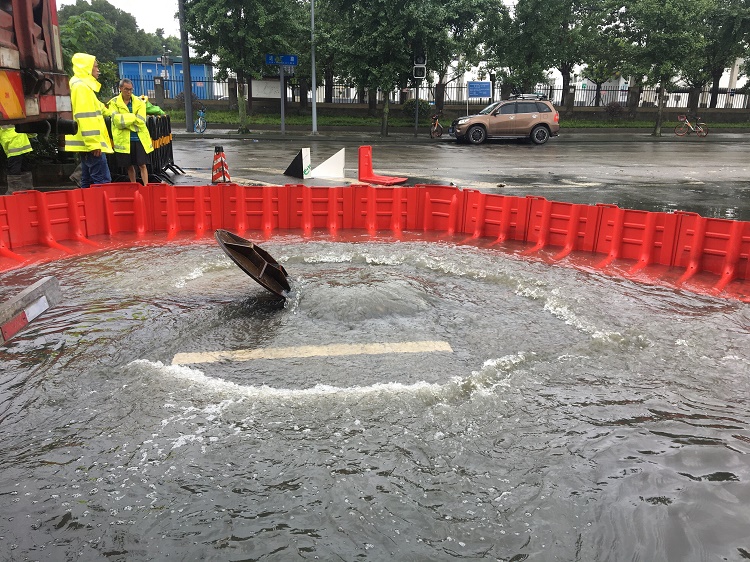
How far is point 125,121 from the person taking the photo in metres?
10.2

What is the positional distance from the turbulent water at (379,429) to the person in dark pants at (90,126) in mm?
3702

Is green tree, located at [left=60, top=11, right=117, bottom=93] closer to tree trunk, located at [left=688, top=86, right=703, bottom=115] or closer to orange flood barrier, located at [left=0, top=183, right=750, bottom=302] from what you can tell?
orange flood barrier, located at [left=0, top=183, right=750, bottom=302]

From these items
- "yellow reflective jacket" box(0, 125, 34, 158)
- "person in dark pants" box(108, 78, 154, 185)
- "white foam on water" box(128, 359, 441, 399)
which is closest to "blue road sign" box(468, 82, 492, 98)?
"person in dark pants" box(108, 78, 154, 185)

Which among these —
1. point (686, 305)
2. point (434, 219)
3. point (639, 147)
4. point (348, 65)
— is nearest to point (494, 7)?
point (348, 65)

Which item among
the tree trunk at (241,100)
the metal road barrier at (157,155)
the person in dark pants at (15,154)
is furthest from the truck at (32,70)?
the tree trunk at (241,100)

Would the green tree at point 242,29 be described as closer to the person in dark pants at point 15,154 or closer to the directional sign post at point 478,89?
the directional sign post at point 478,89

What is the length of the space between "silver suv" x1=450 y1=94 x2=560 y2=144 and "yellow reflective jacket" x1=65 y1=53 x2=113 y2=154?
65.5 ft

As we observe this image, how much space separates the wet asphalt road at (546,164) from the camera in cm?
1409

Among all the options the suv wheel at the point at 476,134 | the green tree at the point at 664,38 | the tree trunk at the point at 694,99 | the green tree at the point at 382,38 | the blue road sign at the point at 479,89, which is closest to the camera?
the suv wheel at the point at 476,134

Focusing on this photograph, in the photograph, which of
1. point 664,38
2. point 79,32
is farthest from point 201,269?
point 664,38

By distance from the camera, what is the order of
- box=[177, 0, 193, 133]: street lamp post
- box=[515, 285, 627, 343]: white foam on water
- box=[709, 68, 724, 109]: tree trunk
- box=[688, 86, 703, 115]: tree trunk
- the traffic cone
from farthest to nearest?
box=[709, 68, 724, 109]: tree trunk → box=[688, 86, 703, 115]: tree trunk → box=[177, 0, 193, 133]: street lamp post → the traffic cone → box=[515, 285, 627, 343]: white foam on water

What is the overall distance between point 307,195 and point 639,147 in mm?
21986

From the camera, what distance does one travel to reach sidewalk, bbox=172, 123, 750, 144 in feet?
95.6

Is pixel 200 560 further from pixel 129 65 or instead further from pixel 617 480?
pixel 129 65
